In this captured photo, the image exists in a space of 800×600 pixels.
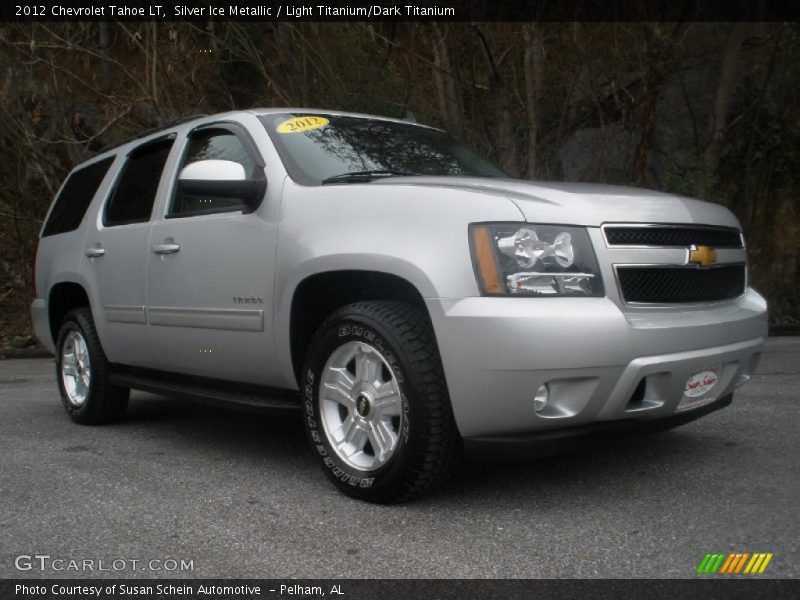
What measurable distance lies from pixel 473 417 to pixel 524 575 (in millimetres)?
664

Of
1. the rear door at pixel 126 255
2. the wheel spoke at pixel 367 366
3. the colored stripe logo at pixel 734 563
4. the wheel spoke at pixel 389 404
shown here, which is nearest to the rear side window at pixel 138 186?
the rear door at pixel 126 255

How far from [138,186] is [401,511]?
9.53 ft

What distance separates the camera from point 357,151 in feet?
14.5

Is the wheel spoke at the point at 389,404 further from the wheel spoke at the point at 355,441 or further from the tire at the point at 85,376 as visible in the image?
the tire at the point at 85,376

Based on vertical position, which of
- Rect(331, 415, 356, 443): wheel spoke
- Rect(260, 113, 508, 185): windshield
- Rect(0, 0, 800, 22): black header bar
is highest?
Rect(0, 0, 800, 22): black header bar

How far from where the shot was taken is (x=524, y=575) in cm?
277

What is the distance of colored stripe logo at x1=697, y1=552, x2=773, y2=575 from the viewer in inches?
108

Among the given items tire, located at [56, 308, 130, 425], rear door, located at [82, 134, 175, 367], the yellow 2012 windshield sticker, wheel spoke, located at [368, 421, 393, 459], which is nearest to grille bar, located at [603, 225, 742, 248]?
wheel spoke, located at [368, 421, 393, 459]

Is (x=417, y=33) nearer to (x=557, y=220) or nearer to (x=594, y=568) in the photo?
(x=557, y=220)

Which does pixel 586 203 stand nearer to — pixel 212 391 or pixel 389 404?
pixel 389 404

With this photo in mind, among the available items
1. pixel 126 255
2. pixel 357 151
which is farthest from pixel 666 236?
pixel 126 255

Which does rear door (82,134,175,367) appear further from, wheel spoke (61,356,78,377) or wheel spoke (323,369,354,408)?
wheel spoke (323,369,354,408)

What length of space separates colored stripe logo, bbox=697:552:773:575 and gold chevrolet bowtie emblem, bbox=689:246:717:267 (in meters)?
1.22

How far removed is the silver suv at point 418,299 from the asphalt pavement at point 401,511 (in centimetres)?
29
